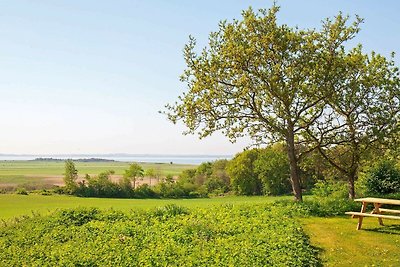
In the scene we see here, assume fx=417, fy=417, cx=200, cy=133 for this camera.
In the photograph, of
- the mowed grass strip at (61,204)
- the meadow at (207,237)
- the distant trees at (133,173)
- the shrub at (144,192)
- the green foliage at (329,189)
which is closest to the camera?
the meadow at (207,237)

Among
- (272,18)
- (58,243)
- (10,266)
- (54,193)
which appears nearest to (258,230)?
(58,243)

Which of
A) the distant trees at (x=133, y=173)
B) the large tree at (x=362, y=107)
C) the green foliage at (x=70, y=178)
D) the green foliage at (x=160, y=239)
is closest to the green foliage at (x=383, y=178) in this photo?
the large tree at (x=362, y=107)

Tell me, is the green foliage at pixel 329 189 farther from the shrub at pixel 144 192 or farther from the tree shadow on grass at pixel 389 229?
the shrub at pixel 144 192

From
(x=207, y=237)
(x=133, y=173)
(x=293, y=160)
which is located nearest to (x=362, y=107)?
(x=293, y=160)

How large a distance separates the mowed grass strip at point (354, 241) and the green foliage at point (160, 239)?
65 centimetres

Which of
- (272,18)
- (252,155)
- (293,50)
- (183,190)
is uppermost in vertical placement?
(272,18)

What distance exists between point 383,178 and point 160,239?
20.6 meters

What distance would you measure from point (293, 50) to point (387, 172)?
12644mm

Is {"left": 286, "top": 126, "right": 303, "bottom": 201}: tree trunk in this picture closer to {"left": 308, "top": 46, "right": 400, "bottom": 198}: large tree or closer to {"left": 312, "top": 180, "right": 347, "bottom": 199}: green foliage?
{"left": 308, "top": 46, "right": 400, "bottom": 198}: large tree

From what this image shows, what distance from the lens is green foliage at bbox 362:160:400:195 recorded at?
2844 cm

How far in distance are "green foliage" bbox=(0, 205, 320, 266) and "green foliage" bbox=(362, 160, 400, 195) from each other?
13.1 meters

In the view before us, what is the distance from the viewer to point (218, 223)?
16125 millimetres

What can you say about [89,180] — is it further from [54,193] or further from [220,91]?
[220,91]

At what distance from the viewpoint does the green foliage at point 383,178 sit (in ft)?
93.3
